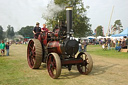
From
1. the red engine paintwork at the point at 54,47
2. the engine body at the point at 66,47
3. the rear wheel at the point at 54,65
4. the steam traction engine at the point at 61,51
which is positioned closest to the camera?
the rear wheel at the point at 54,65

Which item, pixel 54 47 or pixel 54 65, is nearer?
pixel 54 65

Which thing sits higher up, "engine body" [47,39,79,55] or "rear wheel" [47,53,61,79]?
"engine body" [47,39,79,55]

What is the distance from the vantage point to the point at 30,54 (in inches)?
263

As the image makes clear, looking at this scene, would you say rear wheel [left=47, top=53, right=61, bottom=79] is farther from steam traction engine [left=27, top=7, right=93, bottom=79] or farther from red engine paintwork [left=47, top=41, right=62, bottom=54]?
red engine paintwork [left=47, top=41, right=62, bottom=54]

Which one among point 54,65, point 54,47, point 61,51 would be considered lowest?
point 54,65

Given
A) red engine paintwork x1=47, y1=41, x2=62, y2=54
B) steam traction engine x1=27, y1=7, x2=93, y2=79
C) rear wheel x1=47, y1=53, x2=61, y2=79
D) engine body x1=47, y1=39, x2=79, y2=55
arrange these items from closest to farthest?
rear wheel x1=47, y1=53, x2=61, y2=79
steam traction engine x1=27, y1=7, x2=93, y2=79
engine body x1=47, y1=39, x2=79, y2=55
red engine paintwork x1=47, y1=41, x2=62, y2=54

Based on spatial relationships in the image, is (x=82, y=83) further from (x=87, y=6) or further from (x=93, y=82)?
(x=87, y=6)

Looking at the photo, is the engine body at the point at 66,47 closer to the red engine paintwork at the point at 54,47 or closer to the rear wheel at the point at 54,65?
the red engine paintwork at the point at 54,47

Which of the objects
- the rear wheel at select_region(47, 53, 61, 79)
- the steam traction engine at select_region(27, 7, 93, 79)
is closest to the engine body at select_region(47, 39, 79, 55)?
the steam traction engine at select_region(27, 7, 93, 79)

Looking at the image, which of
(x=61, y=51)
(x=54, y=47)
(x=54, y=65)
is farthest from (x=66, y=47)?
(x=54, y=65)

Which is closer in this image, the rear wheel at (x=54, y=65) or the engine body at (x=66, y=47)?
the rear wheel at (x=54, y=65)

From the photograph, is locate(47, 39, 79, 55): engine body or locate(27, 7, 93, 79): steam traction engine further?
locate(47, 39, 79, 55): engine body

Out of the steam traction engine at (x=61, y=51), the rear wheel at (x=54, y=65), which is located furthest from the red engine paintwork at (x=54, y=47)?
the rear wheel at (x=54, y=65)

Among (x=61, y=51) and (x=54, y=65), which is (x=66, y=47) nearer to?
(x=61, y=51)
